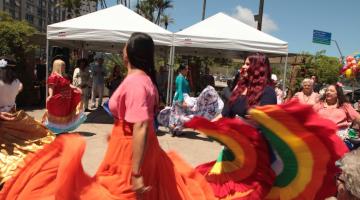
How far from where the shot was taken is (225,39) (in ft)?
36.3

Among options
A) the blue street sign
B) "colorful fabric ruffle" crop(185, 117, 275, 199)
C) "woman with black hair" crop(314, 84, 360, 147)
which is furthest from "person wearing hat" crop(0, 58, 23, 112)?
the blue street sign

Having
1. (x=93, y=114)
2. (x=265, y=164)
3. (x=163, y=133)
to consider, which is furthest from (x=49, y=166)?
(x=93, y=114)

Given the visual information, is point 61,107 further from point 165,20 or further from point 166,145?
point 165,20

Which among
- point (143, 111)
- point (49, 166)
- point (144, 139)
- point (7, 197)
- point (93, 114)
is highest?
point (143, 111)

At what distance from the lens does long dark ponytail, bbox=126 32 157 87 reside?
2717 millimetres

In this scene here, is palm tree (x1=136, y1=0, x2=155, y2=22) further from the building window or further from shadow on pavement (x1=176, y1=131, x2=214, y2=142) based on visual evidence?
the building window

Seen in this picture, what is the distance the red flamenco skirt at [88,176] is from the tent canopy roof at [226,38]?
822 cm

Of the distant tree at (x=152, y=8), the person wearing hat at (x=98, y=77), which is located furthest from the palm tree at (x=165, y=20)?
the person wearing hat at (x=98, y=77)

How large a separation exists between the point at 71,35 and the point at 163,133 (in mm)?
3482

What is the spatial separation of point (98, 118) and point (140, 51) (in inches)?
380

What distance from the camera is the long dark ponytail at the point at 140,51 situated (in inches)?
107

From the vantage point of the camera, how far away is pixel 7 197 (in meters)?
2.89

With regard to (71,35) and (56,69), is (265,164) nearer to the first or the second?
(56,69)

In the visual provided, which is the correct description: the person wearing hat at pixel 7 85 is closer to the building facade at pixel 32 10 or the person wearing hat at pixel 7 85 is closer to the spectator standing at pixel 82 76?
the spectator standing at pixel 82 76
